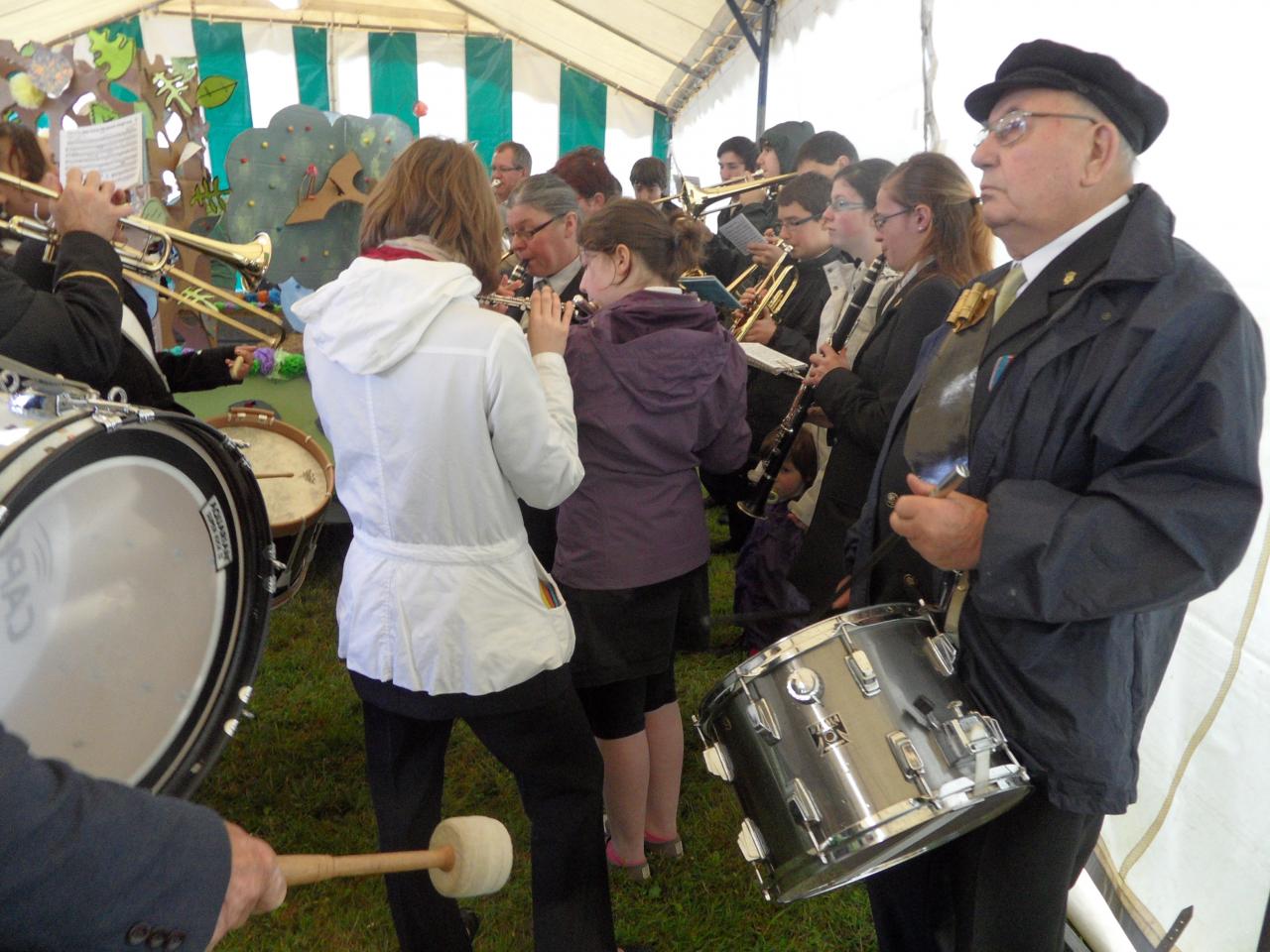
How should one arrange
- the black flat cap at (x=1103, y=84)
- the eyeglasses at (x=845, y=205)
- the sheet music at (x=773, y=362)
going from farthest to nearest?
the eyeglasses at (x=845, y=205) < the sheet music at (x=773, y=362) < the black flat cap at (x=1103, y=84)

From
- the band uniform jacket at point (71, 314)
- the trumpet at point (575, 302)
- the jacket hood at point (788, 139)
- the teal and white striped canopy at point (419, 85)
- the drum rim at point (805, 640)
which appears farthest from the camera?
the teal and white striped canopy at point (419, 85)

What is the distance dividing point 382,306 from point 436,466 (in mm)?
319

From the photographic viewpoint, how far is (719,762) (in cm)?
173

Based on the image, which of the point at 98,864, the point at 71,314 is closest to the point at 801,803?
the point at 98,864

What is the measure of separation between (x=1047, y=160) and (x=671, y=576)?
1283mm

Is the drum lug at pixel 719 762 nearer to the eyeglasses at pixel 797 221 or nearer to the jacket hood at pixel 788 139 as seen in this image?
the eyeglasses at pixel 797 221

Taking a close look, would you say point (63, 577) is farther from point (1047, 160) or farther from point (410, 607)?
point (1047, 160)

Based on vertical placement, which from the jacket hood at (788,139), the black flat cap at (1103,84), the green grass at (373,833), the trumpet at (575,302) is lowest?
the green grass at (373,833)

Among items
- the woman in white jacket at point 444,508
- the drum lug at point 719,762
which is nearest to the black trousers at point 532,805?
the woman in white jacket at point 444,508

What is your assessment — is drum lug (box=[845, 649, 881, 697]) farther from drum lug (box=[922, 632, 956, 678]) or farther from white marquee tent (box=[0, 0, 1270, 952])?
white marquee tent (box=[0, 0, 1270, 952])

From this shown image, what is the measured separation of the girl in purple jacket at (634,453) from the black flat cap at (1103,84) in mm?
931

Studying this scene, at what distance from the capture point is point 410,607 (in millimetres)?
1708

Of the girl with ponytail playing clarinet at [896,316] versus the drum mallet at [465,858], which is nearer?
the drum mallet at [465,858]

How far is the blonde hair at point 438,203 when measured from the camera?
5.76 feet
